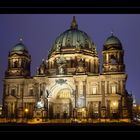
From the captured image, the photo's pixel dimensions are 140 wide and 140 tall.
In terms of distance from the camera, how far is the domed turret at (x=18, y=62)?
27847 mm

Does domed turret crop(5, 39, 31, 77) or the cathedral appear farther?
domed turret crop(5, 39, 31, 77)

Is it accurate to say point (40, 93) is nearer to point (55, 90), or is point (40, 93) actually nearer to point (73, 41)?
point (55, 90)

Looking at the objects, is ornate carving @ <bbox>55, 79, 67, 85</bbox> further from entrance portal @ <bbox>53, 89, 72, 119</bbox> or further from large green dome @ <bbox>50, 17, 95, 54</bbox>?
large green dome @ <bbox>50, 17, 95, 54</bbox>

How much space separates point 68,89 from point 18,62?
5.22 m

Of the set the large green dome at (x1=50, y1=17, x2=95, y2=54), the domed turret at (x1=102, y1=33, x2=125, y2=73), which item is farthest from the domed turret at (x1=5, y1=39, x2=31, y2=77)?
the domed turret at (x1=102, y1=33, x2=125, y2=73)

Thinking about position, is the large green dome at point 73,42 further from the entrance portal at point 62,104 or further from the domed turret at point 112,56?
the entrance portal at point 62,104

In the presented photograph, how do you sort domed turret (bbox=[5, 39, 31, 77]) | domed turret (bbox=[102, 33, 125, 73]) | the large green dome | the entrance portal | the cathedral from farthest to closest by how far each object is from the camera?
the large green dome
domed turret (bbox=[5, 39, 31, 77])
domed turret (bbox=[102, 33, 125, 73])
the entrance portal
the cathedral

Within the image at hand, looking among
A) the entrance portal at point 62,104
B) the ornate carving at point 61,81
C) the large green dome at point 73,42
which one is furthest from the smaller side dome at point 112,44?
the entrance portal at point 62,104

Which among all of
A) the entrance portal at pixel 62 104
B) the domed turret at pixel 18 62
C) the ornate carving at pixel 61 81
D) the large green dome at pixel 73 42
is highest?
the large green dome at pixel 73 42

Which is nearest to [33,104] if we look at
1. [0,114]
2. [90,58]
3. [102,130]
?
[0,114]

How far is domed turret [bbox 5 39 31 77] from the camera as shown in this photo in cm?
2785

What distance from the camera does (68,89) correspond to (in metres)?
26.5

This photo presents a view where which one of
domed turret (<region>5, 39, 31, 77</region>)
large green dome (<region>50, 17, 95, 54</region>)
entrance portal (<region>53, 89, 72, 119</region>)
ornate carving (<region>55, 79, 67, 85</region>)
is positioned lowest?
entrance portal (<region>53, 89, 72, 119</region>)

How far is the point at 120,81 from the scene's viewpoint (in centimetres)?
2516
